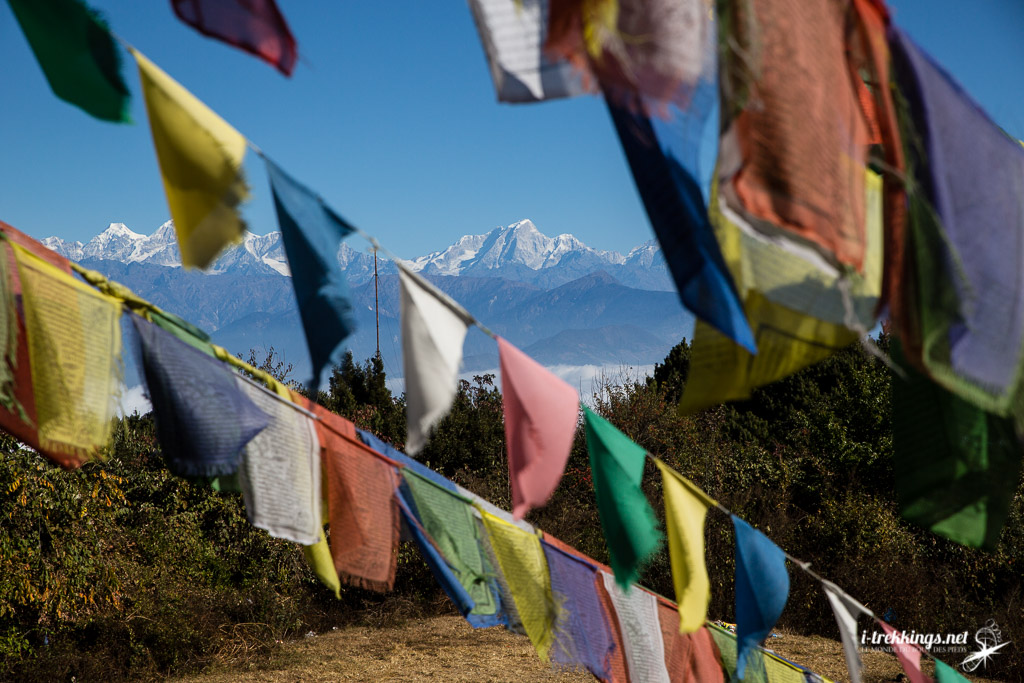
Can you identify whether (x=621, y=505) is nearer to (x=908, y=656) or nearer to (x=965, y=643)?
(x=908, y=656)

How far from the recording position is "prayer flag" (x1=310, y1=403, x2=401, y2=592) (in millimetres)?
2779

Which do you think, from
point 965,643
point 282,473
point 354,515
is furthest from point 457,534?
point 965,643

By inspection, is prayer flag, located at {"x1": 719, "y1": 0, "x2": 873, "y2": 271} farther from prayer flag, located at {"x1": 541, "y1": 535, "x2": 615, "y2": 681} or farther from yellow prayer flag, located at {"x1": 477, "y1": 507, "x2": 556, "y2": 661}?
prayer flag, located at {"x1": 541, "y1": 535, "x2": 615, "y2": 681}

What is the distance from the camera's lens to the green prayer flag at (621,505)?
273 cm

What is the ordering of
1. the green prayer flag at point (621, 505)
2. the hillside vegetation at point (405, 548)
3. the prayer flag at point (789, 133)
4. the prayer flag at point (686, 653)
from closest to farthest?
the prayer flag at point (789, 133) → the green prayer flag at point (621, 505) → the prayer flag at point (686, 653) → the hillside vegetation at point (405, 548)

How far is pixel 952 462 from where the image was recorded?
1.97m

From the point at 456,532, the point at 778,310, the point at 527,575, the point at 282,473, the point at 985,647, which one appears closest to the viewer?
the point at 778,310

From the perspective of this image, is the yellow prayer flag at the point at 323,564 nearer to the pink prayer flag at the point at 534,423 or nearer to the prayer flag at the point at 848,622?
the pink prayer flag at the point at 534,423

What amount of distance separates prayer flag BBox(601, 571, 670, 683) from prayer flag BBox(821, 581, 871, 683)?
78 centimetres

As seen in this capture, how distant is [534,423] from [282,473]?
0.89 meters

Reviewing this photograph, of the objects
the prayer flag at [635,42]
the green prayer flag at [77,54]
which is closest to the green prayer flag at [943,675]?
the prayer flag at [635,42]

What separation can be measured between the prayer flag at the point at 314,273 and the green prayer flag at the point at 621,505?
3.57ft

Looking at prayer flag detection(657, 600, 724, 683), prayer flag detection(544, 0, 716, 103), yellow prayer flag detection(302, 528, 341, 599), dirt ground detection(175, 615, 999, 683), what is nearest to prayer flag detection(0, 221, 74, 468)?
yellow prayer flag detection(302, 528, 341, 599)

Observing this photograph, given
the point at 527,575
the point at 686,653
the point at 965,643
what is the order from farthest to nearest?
the point at 965,643
the point at 686,653
the point at 527,575
